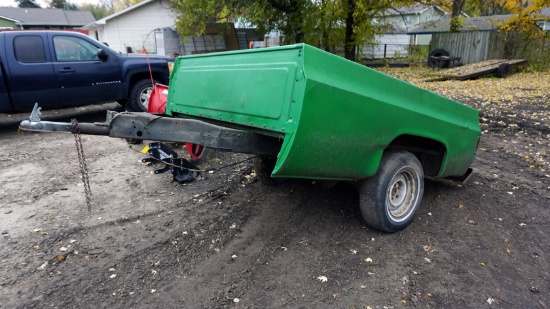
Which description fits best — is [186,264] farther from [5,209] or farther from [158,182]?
[5,209]

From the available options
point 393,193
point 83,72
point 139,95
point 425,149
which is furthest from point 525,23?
point 83,72

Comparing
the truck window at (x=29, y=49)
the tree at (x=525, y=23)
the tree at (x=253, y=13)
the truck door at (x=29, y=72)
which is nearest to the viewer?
the truck door at (x=29, y=72)

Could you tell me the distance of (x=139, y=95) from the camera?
28.3 ft

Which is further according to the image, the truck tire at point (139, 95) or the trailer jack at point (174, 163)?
the truck tire at point (139, 95)

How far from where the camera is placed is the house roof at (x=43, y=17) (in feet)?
146

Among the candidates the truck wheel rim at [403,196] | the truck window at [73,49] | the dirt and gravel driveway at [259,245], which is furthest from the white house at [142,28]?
the truck wheel rim at [403,196]

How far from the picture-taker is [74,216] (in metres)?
3.99

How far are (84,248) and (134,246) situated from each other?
0.44 meters

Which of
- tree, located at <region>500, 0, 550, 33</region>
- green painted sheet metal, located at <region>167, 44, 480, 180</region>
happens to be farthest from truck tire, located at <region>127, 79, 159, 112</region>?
tree, located at <region>500, 0, 550, 33</region>

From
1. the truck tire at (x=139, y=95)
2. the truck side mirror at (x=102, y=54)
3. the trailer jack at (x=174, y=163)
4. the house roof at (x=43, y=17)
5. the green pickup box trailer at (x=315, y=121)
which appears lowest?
the trailer jack at (x=174, y=163)

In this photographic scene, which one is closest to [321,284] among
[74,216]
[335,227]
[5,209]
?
[335,227]

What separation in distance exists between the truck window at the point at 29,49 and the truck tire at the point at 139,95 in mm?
1842

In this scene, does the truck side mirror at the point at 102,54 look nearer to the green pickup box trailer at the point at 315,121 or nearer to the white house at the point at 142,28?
the green pickup box trailer at the point at 315,121

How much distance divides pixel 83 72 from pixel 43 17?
49455 mm
